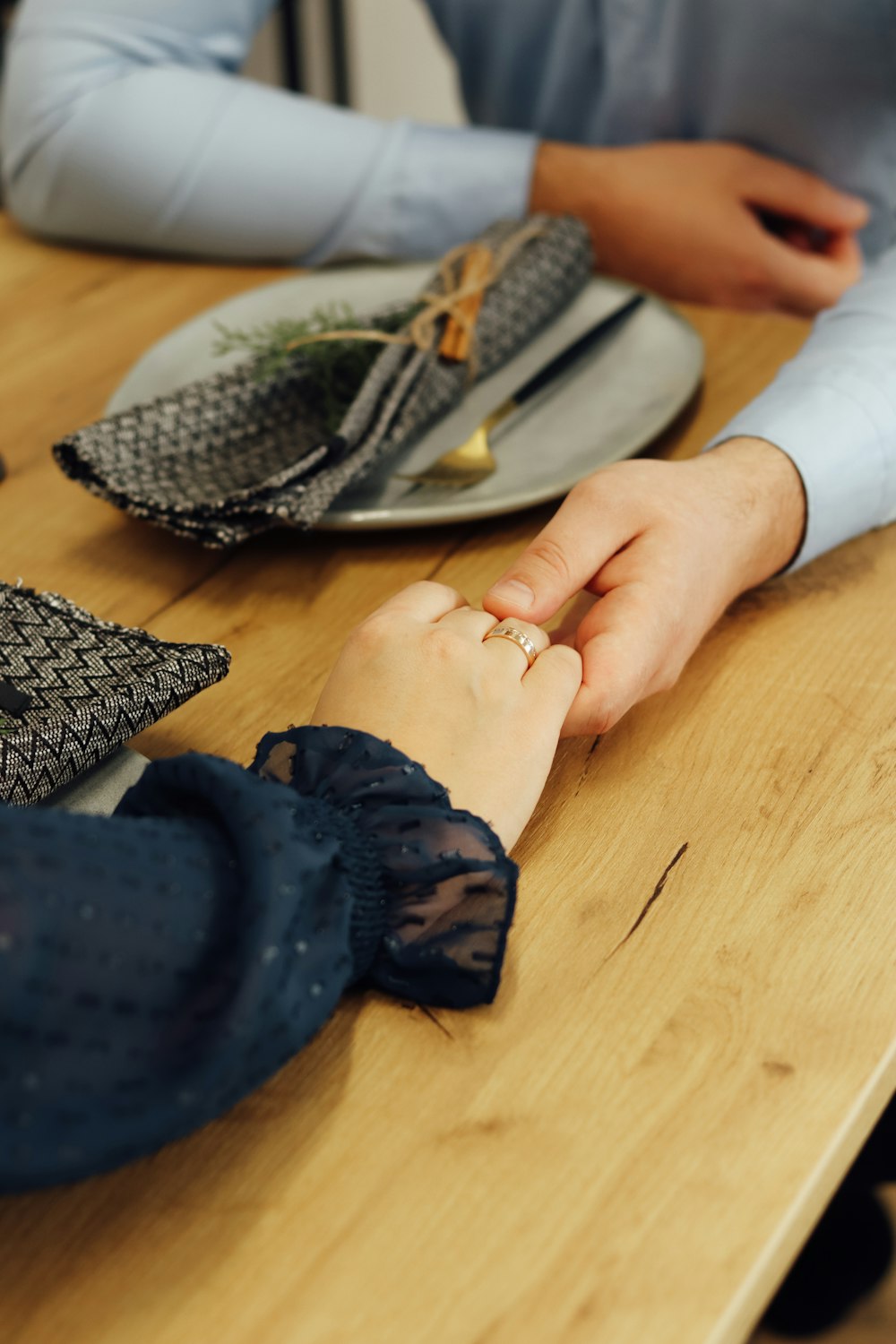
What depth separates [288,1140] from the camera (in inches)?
15.4

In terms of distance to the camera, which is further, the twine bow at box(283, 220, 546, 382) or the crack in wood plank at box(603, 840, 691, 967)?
the twine bow at box(283, 220, 546, 382)

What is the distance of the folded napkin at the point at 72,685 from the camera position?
47cm

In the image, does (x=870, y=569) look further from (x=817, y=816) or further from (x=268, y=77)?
(x=268, y=77)

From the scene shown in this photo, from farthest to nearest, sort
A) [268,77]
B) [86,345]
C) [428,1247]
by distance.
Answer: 1. [268,77]
2. [86,345]
3. [428,1247]

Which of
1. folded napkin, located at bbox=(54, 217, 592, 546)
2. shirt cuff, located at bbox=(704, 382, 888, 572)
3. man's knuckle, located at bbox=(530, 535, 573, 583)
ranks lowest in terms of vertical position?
folded napkin, located at bbox=(54, 217, 592, 546)

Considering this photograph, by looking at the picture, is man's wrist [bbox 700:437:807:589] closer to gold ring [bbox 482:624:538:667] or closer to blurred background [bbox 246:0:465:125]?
gold ring [bbox 482:624:538:667]

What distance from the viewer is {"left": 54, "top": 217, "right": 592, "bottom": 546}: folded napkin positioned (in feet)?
2.08

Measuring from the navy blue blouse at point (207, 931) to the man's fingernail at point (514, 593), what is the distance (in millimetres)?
114

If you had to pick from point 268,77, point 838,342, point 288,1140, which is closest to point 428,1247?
point 288,1140

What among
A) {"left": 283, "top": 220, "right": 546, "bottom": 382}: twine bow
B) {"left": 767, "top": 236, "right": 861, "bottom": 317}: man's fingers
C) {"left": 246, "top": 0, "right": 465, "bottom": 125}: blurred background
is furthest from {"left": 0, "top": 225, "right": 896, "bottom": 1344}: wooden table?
{"left": 246, "top": 0, "right": 465, "bottom": 125}: blurred background

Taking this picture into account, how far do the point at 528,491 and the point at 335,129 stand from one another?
0.50 m

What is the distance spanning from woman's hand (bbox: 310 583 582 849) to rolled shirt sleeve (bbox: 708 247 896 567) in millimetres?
220

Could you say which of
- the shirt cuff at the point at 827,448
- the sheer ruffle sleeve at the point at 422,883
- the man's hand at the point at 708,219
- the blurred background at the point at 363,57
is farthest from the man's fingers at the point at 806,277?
the blurred background at the point at 363,57

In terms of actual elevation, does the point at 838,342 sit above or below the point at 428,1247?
above
